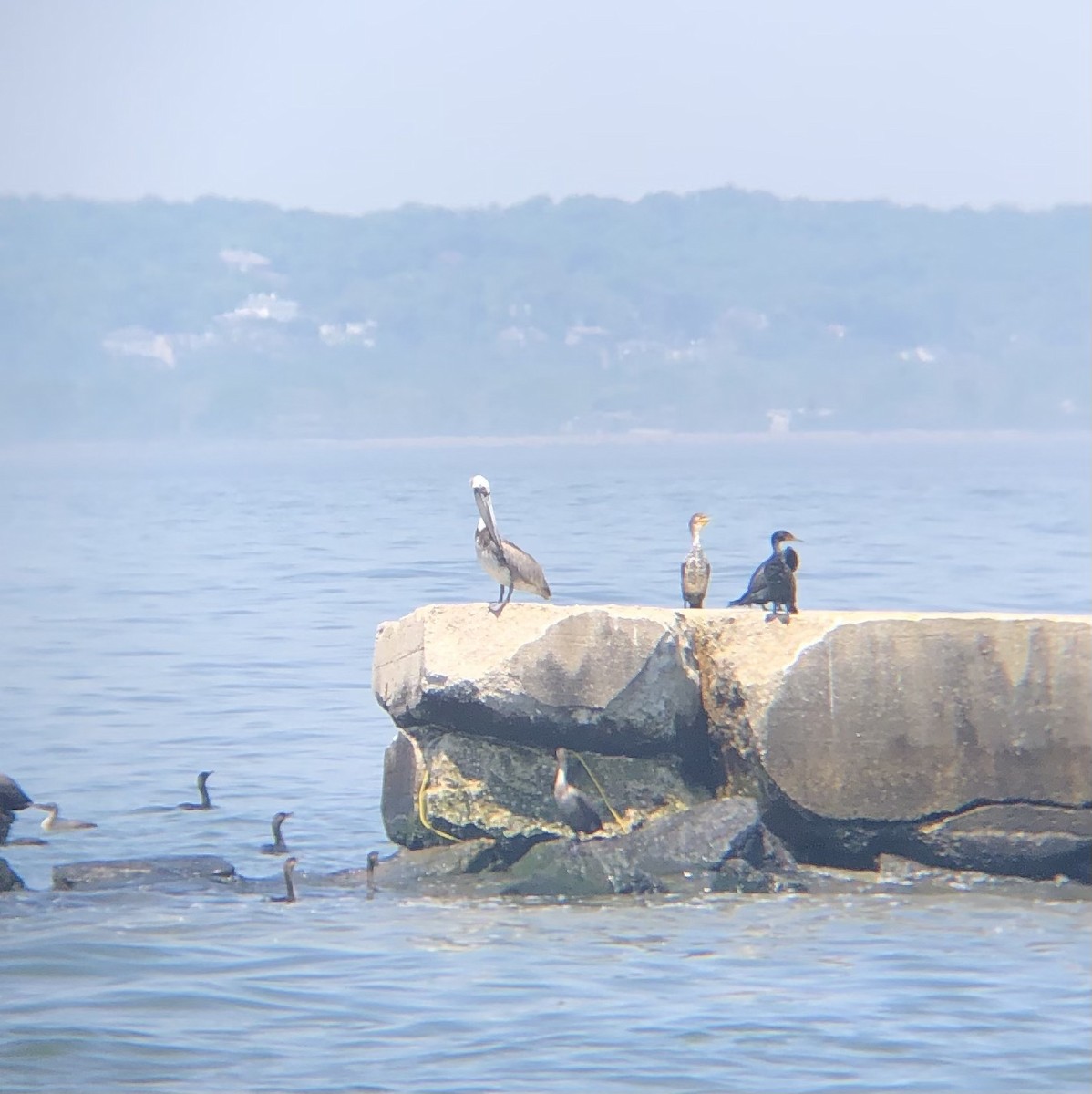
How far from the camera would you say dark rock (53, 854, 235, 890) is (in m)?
12.2

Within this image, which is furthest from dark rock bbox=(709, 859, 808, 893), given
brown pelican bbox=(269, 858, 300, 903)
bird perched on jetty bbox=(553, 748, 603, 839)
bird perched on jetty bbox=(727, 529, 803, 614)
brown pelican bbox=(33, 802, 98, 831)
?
brown pelican bbox=(33, 802, 98, 831)

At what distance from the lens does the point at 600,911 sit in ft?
36.4

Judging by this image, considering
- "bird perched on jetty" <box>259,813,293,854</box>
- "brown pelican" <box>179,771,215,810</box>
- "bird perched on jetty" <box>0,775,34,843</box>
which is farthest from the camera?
"brown pelican" <box>179,771,215,810</box>

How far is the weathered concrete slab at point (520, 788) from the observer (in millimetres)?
11859

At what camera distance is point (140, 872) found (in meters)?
12.4

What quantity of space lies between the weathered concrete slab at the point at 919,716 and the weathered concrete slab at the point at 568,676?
1.73 feet

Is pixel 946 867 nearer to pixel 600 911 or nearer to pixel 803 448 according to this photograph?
pixel 600 911

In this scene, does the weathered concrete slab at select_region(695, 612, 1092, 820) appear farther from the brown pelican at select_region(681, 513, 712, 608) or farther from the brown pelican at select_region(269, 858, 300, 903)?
the brown pelican at select_region(269, 858, 300, 903)

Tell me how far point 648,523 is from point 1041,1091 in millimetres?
46660

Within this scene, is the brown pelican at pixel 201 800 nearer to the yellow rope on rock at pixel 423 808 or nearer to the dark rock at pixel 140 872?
the dark rock at pixel 140 872

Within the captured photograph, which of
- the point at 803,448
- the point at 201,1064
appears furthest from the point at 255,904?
the point at 803,448

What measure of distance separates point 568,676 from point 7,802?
184 inches

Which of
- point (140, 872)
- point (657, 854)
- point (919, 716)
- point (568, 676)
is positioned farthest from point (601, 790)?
point (140, 872)

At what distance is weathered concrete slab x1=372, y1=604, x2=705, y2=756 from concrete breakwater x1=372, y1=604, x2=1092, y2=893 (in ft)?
0.04
